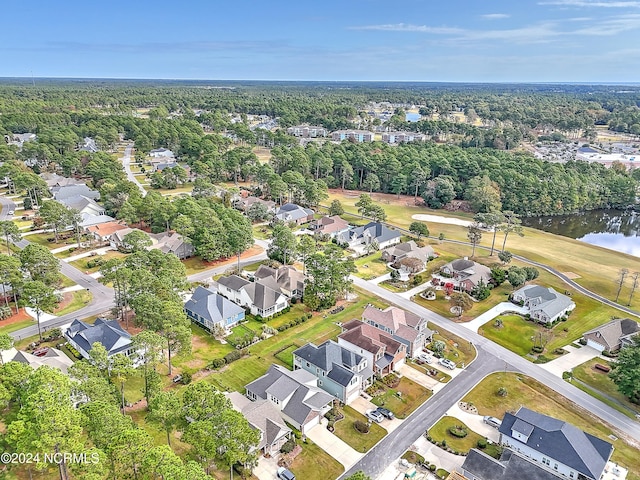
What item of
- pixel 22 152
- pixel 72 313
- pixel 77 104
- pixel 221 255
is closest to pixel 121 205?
pixel 221 255

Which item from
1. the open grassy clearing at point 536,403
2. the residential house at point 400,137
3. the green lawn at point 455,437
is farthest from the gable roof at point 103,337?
the residential house at point 400,137

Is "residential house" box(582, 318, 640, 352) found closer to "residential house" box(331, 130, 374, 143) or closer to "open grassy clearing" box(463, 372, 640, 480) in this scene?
"open grassy clearing" box(463, 372, 640, 480)

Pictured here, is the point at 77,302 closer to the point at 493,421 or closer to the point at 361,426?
the point at 361,426

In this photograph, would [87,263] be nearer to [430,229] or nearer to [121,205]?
[121,205]

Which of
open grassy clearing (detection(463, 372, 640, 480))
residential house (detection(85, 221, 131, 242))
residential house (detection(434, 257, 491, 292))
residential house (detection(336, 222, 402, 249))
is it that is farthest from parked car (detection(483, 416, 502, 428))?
residential house (detection(85, 221, 131, 242))

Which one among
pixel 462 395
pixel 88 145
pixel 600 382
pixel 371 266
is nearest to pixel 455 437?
pixel 462 395

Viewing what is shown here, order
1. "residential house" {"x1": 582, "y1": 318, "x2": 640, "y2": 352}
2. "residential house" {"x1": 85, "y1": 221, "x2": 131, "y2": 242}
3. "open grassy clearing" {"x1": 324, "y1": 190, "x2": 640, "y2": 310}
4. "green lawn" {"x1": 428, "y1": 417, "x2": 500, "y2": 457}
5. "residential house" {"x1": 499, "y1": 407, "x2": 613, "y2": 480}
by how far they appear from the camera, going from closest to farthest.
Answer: "residential house" {"x1": 499, "y1": 407, "x2": 613, "y2": 480}, "green lawn" {"x1": 428, "y1": 417, "x2": 500, "y2": 457}, "residential house" {"x1": 582, "y1": 318, "x2": 640, "y2": 352}, "open grassy clearing" {"x1": 324, "y1": 190, "x2": 640, "y2": 310}, "residential house" {"x1": 85, "y1": 221, "x2": 131, "y2": 242}

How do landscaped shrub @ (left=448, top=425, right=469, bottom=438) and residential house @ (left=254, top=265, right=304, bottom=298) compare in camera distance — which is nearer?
landscaped shrub @ (left=448, top=425, right=469, bottom=438)
